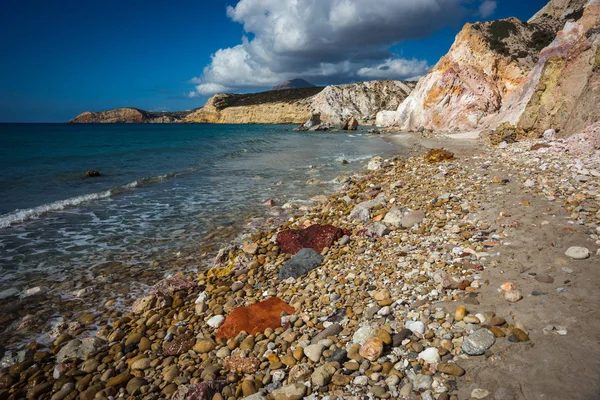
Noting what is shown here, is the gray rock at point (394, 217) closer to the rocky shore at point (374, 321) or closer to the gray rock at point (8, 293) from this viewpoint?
the rocky shore at point (374, 321)

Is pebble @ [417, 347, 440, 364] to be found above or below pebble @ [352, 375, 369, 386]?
above

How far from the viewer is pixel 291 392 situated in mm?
2779

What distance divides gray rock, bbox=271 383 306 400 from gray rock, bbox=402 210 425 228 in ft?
13.9

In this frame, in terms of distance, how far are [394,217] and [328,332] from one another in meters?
3.72

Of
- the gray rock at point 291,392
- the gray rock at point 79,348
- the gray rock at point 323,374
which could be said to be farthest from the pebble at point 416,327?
the gray rock at point 79,348

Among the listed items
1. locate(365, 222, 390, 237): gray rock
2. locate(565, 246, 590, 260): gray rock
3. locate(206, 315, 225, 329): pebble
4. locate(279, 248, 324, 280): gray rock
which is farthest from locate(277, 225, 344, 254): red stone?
locate(565, 246, 590, 260): gray rock

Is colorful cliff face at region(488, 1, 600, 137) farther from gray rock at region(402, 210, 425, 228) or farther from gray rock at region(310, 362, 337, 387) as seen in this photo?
gray rock at region(310, 362, 337, 387)

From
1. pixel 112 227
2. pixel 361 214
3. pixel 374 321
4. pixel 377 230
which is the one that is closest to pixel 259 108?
pixel 112 227

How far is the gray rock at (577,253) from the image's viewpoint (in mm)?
3908

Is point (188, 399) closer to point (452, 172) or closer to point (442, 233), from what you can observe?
point (442, 233)

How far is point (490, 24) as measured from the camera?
42.0 metres

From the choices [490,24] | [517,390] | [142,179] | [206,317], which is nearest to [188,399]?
[206,317]

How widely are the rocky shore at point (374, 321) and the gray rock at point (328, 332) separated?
0.05 feet

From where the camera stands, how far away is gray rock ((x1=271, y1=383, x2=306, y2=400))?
2.73 meters
